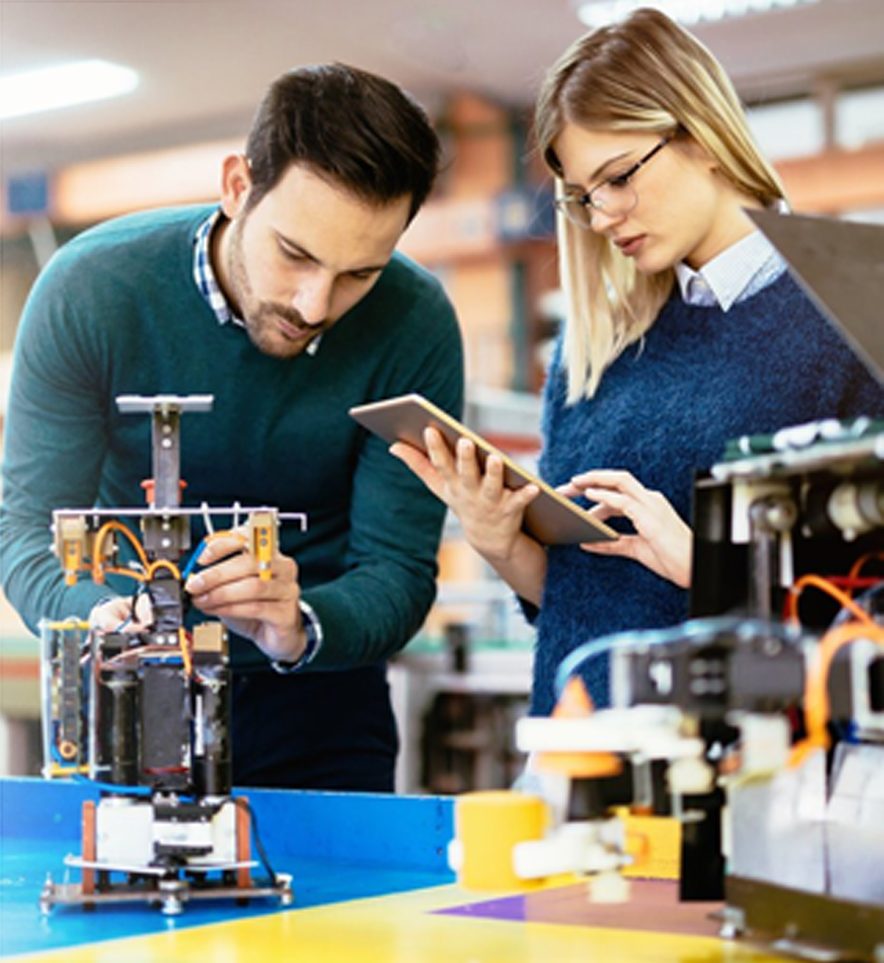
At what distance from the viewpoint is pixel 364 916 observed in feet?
3.82

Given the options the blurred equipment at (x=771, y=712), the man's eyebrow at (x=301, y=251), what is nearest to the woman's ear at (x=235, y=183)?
the man's eyebrow at (x=301, y=251)

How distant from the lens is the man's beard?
1.81 meters

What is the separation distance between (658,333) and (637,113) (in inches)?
10.4

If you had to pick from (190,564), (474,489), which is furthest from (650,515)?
(190,564)

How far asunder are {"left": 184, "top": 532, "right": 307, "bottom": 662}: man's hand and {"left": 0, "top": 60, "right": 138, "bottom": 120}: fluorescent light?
584 cm

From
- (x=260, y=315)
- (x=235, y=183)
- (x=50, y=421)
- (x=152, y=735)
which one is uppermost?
(x=235, y=183)

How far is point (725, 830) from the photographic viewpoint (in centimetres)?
100

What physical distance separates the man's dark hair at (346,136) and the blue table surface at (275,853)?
70cm

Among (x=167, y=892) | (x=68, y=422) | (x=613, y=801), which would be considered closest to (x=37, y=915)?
(x=167, y=892)

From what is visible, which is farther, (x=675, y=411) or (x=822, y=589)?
(x=675, y=411)

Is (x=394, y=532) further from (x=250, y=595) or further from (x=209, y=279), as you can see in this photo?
(x=250, y=595)

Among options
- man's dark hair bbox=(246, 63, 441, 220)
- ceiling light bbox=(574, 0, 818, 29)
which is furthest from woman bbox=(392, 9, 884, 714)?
ceiling light bbox=(574, 0, 818, 29)

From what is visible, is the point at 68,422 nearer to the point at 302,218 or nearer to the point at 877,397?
the point at 302,218

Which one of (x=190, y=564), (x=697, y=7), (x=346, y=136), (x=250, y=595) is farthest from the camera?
(x=697, y=7)
